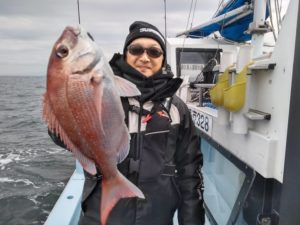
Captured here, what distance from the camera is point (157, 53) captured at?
2.08 meters

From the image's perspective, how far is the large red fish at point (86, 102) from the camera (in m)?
1.42

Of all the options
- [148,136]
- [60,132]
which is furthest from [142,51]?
[60,132]

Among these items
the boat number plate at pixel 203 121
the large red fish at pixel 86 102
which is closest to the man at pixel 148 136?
the large red fish at pixel 86 102

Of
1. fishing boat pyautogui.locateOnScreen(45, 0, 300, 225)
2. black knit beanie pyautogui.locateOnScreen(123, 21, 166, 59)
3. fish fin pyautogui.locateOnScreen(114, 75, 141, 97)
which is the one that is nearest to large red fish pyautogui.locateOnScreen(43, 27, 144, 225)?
fish fin pyautogui.locateOnScreen(114, 75, 141, 97)

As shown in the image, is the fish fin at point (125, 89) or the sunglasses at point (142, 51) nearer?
the fish fin at point (125, 89)

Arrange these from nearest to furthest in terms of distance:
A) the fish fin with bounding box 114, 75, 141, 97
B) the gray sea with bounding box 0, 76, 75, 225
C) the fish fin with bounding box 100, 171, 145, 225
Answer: the fish fin with bounding box 114, 75, 141, 97, the fish fin with bounding box 100, 171, 145, 225, the gray sea with bounding box 0, 76, 75, 225

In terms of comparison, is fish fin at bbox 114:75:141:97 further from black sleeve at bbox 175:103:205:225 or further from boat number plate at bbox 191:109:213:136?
boat number plate at bbox 191:109:213:136

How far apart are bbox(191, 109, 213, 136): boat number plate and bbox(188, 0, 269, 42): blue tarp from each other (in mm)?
1509

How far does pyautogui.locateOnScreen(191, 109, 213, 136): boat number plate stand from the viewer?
3.84m

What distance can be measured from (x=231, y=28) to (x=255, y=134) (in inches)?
130

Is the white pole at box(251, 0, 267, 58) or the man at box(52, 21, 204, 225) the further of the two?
the white pole at box(251, 0, 267, 58)

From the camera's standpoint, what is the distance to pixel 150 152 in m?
2.04

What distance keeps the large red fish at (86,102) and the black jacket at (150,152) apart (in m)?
0.36

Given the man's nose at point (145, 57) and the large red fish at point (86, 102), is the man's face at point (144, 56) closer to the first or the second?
the man's nose at point (145, 57)
